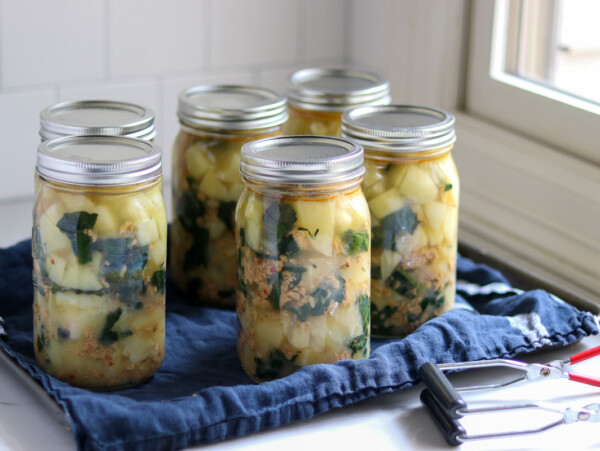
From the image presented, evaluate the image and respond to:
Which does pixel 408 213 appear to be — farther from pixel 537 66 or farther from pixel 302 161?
pixel 537 66

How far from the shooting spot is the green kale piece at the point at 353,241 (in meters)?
0.80

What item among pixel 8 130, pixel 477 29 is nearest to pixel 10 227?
pixel 8 130

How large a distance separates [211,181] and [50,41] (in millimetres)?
422

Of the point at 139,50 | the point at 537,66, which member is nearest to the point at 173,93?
the point at 139,50

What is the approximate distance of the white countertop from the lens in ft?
2.42

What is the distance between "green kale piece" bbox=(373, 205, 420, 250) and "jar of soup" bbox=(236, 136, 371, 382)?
0.07m

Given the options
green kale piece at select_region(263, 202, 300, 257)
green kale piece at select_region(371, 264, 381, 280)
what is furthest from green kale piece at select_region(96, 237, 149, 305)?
green kale piece at select_region(371, 264, 381, 280)

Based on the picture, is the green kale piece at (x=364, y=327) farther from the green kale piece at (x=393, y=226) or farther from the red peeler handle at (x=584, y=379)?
the red peeler handle at (x=584, y=379)

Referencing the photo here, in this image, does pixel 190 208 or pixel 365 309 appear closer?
pixel 365 309

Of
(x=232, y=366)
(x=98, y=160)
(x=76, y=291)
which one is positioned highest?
(x=98, y=160)

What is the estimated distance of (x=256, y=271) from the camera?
81cm

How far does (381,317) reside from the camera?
0.94 meters

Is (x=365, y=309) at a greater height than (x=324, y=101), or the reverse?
(x=324, y=101)

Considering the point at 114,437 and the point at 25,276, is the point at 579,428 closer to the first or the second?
the point at 114,437
